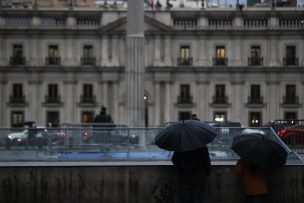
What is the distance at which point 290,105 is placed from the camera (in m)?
66.2

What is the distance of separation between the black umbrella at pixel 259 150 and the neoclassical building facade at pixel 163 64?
177ft

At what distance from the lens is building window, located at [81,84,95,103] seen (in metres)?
66.6

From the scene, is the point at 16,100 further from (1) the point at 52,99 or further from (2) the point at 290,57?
(2) the point at 290,57

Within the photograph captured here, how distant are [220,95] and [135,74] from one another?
4128 cm

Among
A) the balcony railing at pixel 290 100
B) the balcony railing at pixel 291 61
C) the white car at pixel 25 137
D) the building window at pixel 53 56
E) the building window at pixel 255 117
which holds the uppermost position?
the building window at pixel 53 56

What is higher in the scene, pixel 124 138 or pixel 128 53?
pixel 128 53

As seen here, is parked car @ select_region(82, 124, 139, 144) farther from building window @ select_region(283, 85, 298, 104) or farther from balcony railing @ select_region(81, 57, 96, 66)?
building window @ select_region(283, 85, 298, 104)

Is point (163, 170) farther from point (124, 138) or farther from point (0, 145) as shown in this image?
point (0, 145)

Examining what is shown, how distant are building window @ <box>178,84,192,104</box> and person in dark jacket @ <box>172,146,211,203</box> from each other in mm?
54068

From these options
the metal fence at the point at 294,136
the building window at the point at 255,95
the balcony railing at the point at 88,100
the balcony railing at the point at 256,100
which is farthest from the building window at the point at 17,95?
the metal fence at the point at 294,136

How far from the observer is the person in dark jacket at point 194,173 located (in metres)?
12.2

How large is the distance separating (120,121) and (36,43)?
457 inches

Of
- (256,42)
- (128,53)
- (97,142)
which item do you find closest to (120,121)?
(256,42)

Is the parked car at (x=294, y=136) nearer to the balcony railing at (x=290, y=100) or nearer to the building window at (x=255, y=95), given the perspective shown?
the building window at (x=255, y=95)
